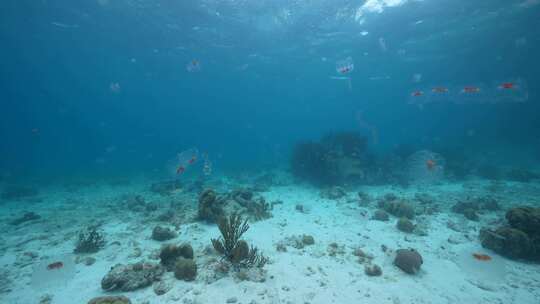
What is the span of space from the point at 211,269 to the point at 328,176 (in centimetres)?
1186

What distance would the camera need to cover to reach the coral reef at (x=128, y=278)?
5.11 m

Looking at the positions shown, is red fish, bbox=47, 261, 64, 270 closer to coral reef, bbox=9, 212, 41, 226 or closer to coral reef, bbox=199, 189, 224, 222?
coral reef, bbox=199, 189, 224, 222

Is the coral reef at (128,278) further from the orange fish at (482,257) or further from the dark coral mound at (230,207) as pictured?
the orange fish at (482,257)

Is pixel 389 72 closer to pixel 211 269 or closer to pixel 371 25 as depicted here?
pixel 371 25

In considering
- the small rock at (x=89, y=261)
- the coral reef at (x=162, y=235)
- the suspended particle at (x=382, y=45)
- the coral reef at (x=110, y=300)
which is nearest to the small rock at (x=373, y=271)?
the coral reef at (x=110, y=300)

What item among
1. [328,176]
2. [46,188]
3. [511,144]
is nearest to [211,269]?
[328,176]

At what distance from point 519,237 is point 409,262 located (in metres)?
3.60

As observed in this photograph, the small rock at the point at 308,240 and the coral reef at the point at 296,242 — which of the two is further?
the small rock at the point at 308,240

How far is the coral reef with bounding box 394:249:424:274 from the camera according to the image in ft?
19.8

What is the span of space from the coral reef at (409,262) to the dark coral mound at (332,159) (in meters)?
9.55

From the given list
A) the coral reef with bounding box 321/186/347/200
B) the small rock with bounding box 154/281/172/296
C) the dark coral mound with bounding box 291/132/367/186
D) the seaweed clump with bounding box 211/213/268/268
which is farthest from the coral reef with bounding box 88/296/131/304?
the dark coral mound with bounding box 291/132/367/186

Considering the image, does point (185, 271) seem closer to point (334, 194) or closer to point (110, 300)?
point (110, 300)

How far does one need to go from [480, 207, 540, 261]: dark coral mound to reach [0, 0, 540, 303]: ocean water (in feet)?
0.14

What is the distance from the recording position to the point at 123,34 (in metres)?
27.2
